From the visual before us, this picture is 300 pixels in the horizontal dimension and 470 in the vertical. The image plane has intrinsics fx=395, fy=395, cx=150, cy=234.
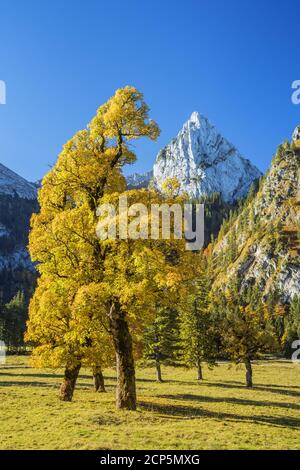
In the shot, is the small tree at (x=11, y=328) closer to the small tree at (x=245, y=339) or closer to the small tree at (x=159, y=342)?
the small tree at (x=159, y=342)

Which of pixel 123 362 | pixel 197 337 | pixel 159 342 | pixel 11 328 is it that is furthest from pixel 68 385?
pixel 11 328

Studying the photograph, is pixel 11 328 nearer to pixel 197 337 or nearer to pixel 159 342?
pixel 197 337

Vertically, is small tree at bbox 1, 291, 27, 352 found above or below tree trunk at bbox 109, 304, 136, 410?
below

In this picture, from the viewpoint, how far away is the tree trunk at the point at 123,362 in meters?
22.8

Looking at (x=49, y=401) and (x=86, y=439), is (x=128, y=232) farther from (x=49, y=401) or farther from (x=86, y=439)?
(x=49, y=401)

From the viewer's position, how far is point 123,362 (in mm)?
22859

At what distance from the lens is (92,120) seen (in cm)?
2425

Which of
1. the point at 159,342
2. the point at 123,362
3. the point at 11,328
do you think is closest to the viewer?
the point at 123,362

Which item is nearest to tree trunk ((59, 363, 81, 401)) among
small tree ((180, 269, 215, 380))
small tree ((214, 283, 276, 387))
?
small tree ((214, 283, 276, 387))

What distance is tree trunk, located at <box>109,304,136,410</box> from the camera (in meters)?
22.8

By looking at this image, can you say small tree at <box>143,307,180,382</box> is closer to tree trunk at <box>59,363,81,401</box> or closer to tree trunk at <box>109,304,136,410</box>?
tree trunk at <box>59,363,81,401</box>

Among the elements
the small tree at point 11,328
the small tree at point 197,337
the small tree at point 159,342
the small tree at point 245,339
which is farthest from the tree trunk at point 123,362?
the small tree at point 11,328

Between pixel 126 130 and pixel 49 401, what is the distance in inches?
731

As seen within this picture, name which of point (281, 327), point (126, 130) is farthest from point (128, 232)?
point (281, 327)
